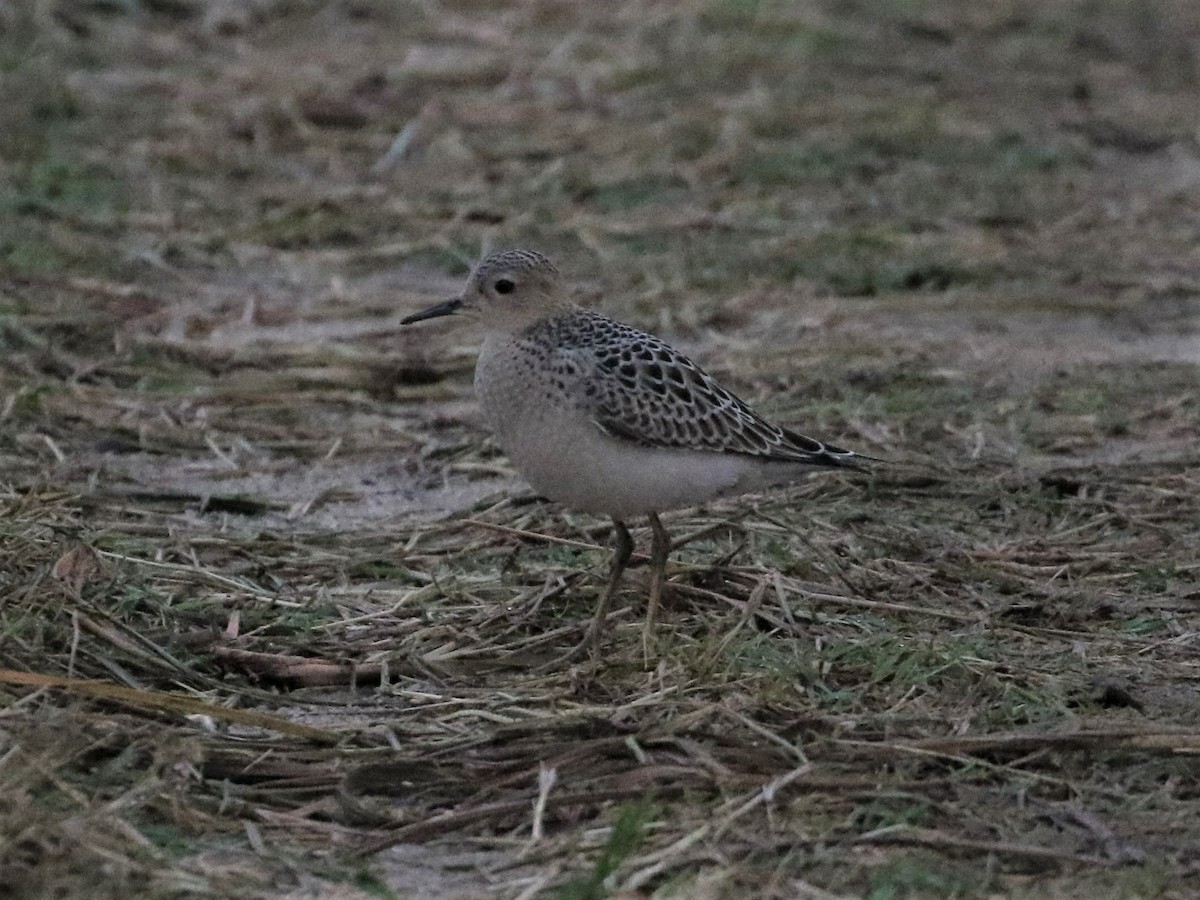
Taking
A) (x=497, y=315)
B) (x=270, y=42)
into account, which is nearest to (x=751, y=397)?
(x=497, y=315)

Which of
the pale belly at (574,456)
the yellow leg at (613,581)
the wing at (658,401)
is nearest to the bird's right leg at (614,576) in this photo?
the yellow leg at (613,581)

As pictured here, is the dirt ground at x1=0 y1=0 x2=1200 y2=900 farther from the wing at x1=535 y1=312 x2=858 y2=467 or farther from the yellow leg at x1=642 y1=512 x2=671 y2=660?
the wing at x1=535 y1=312 x2=858 y2=467

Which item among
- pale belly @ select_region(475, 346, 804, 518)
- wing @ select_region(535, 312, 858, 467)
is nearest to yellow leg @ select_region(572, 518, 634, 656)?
pale belly @ select_region(475, 346, 804, 518)

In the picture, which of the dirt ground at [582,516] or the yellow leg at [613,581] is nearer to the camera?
the dirt ground at [582,516]

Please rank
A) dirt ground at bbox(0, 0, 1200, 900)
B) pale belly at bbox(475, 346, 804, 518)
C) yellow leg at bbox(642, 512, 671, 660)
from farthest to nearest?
yellow leg at bbox(642, 512, 671, 660)
pale belly at bbox(475, 346, 804, 518)
dirt ground at bbox(0, 0, 1200, 900)

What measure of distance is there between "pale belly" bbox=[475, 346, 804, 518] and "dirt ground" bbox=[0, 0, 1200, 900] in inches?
13.3

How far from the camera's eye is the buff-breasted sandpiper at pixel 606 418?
5.39 meters

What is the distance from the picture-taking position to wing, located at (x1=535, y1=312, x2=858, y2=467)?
214 inches

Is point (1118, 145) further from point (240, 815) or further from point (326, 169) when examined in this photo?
point (240, 815)

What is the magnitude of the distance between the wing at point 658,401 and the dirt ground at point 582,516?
1.20 ft

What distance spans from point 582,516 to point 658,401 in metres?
1.11

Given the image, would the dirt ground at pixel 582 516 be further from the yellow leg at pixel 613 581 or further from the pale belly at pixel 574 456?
the pale belly at pixel 574 456

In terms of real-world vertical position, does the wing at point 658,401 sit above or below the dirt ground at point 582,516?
above

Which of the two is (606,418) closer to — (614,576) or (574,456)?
(574,456)
